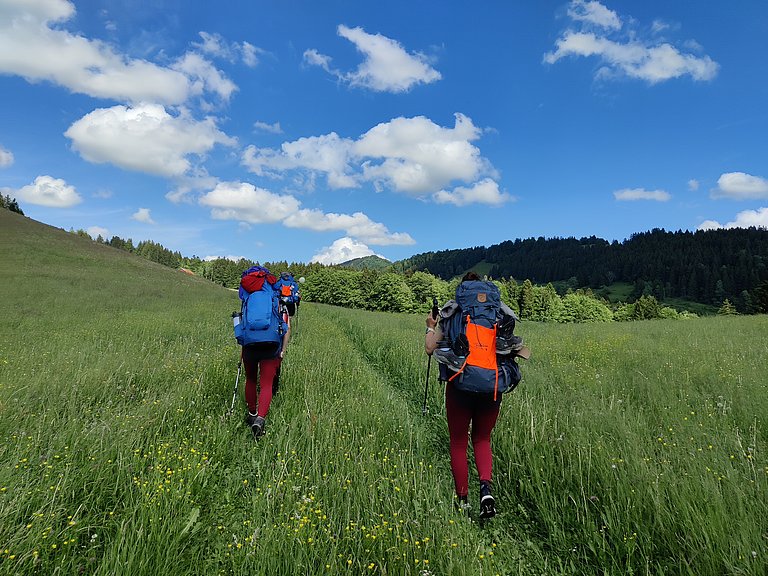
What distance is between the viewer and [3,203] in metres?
94.6

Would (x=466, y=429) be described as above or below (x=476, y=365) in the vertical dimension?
below

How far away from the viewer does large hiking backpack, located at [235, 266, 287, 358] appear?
16.0 feet

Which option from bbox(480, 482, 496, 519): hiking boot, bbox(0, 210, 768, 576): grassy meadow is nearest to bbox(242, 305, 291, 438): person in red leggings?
bbox(0, 210, 768, 576): grassy meadow

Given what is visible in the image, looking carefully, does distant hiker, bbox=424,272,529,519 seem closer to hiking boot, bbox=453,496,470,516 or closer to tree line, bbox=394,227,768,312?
hiking boot, bbox=453,496,470,516

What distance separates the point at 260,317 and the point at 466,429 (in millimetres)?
3007

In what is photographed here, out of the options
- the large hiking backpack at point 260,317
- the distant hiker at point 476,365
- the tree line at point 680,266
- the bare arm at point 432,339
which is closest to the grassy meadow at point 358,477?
the distant hiker at point 476,365

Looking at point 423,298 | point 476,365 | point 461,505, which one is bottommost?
point 423,298

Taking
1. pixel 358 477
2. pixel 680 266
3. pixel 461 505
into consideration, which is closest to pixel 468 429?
pixel 461 505

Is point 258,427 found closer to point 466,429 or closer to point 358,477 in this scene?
point 358,477

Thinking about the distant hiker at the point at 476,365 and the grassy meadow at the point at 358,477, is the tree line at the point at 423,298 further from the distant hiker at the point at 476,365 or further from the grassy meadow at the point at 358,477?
the distant hiker at the point at 476,365

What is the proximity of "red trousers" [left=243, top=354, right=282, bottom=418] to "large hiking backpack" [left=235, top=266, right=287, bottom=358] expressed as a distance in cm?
14

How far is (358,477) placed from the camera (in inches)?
146

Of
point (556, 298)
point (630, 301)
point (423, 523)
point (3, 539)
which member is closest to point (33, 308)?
point (3, 539)

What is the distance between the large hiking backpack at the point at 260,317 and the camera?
16.0 feet
